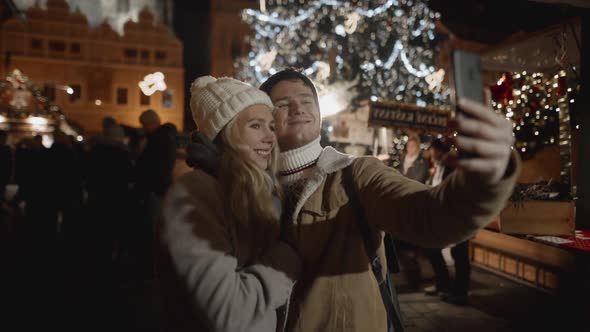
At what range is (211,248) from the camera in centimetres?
150

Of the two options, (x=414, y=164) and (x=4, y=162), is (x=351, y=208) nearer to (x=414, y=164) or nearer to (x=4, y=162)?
(x=414, y=164)

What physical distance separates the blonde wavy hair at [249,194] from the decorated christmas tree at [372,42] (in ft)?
39.2

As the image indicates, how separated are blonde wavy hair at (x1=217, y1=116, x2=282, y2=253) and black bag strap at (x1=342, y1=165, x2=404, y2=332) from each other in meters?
0.34

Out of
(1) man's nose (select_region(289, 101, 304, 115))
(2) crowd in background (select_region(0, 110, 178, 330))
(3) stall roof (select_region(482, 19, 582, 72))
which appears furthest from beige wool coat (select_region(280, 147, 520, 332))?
(2) crowd in background (select_region(0, 110, 178, 330))

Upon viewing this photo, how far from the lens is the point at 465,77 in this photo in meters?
1.00

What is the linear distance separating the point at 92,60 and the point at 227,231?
3648cm

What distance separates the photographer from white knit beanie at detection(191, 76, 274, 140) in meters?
1.88

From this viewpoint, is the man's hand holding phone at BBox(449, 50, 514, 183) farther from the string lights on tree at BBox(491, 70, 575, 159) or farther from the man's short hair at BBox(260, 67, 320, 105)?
the string lights on tree at BBox(491, 70, 575, 159)

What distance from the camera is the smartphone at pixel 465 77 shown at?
3.28ft

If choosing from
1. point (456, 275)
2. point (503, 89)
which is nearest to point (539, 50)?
point (503, 89)

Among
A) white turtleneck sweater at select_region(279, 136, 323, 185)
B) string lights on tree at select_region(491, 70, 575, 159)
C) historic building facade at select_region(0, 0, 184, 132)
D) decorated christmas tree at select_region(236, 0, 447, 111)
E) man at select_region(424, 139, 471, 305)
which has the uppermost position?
historic building facade at select_region(0, 0, 184, 132)

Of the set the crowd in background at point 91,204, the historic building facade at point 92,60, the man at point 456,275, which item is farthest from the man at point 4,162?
the historic building facade at point 92,60

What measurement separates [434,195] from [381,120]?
5175mm

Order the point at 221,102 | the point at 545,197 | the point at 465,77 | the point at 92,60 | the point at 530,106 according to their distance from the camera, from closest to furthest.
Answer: the point at 465,77 → the point at 221,102 → the point at 545,197 → the point at 530,106 → the point at 92,60
